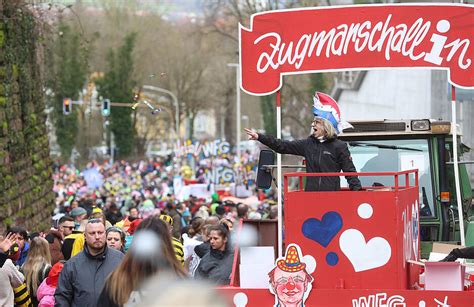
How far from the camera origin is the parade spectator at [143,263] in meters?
6.79

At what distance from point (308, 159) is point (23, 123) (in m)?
14.7

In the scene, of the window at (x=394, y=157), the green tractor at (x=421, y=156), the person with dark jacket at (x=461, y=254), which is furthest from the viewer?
the window at (x=394, y=157)

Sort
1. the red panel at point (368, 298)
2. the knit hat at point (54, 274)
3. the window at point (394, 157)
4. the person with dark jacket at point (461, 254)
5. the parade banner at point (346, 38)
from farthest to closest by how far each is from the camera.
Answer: the window at point (394, 157)
the knit hat at point (54, 274)
the parade banner at point (346, 38)
the person with dark jacket at point (461, 254)
the red panel at point (368, 298)

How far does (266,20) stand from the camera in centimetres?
1049

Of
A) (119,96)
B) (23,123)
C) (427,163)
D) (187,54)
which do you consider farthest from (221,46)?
(427,163)

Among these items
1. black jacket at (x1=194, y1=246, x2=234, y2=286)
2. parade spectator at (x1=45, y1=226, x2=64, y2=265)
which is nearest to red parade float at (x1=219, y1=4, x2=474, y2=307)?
black jacket at (x1=194, y1=246, x2=234, y2=286)

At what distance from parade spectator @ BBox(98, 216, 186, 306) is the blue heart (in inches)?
109

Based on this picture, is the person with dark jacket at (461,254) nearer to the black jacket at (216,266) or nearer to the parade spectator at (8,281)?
the black jacket at (216,266)

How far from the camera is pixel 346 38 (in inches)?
411

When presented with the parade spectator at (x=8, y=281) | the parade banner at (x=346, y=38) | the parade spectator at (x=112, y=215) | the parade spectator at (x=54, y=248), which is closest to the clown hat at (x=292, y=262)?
the parade banner at (x=346, y=38)

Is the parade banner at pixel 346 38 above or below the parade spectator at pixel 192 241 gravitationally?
above

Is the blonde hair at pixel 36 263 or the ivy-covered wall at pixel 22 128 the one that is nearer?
the blonde hair at pixel 36 263

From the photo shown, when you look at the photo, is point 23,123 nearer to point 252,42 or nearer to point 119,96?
point 252,42

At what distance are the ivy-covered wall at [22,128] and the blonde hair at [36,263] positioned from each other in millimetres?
7111
